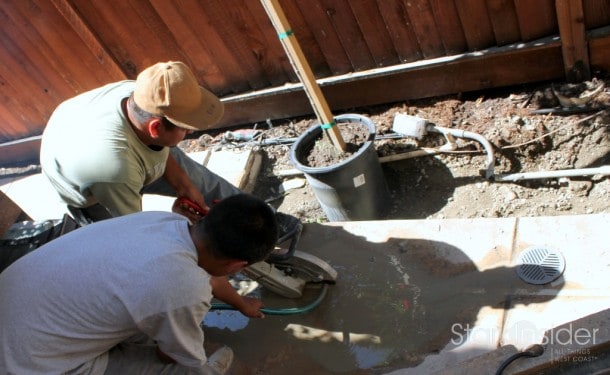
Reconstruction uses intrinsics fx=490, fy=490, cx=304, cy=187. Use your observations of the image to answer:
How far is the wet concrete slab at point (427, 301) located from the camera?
7.93 ft

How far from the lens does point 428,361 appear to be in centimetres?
242

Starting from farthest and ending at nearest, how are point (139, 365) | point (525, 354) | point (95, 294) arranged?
point (139, 365), point (95, 294), point (525, 354)

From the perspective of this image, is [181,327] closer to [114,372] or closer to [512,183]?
[114,372]

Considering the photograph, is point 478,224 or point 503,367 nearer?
point 503,367

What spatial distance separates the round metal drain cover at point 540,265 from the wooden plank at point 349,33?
1981 mm

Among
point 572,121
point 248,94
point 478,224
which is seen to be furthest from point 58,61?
point 572,121

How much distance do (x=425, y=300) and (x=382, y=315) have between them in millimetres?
255

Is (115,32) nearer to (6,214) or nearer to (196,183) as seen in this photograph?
(196,183)

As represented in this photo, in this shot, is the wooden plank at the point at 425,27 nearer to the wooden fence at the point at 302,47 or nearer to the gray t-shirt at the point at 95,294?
the wooden fence at the point at 302,47

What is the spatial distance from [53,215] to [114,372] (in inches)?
109

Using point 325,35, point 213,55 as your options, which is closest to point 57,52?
point 213,55

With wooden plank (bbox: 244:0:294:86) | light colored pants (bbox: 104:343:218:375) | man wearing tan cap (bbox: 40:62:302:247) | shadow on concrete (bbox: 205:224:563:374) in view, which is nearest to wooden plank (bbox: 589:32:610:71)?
shadow on concrete (bbox: 205:224:563:374)

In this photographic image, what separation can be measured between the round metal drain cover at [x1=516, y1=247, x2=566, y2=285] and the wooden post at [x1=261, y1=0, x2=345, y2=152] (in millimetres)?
1413

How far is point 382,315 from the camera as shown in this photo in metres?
2.77
